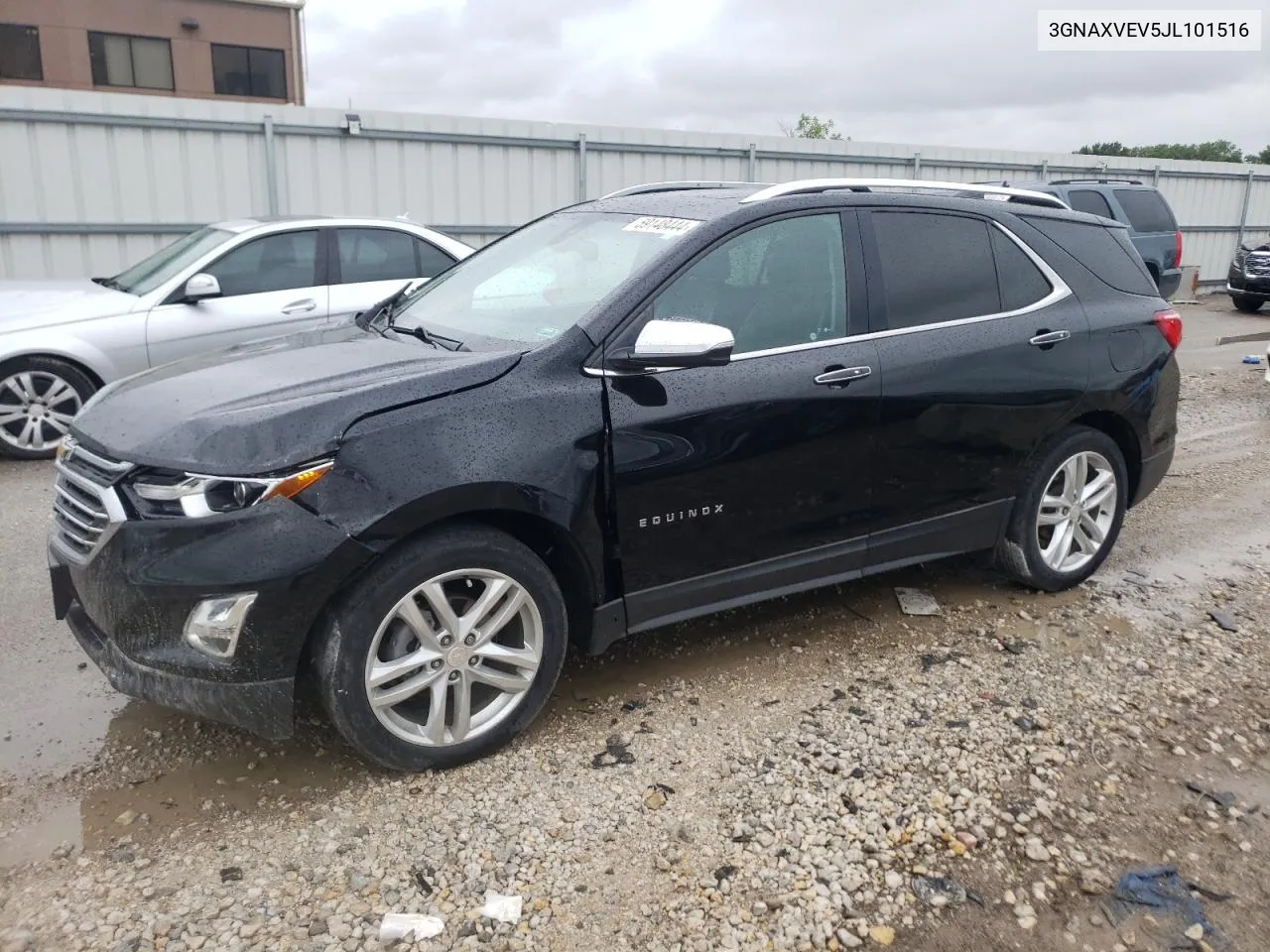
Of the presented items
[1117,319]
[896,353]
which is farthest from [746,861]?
[1117,319]

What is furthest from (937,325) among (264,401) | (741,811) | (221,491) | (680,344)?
(221,491)

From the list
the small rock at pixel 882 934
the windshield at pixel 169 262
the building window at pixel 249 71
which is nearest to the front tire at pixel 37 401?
the windshield at pixel 169 262

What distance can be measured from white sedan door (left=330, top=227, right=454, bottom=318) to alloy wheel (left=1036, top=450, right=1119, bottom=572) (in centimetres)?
508

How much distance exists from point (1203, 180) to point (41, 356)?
21921 millimetres

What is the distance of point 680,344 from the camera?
3232 mm

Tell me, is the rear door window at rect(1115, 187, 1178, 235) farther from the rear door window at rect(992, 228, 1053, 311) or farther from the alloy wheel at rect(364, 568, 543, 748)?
the alloy wheel at rect(364, 568, 543, 748)

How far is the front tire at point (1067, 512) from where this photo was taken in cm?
452

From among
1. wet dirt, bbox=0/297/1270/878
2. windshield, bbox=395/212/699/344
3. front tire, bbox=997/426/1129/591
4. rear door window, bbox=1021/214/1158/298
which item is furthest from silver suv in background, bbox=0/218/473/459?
front tire, bbox=997/426/1129/591

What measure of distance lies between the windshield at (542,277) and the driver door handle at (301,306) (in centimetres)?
350

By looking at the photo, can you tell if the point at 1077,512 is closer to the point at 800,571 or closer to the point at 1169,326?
the point at 1169,326

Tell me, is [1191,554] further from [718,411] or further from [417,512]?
[417,512]

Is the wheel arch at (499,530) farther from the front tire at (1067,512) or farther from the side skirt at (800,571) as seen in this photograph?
the front tire at (1067,512)

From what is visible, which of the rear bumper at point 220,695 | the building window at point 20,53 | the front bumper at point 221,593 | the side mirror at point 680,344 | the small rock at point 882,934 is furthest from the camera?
the building window at point 20,53

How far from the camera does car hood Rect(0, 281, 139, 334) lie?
6953mm
